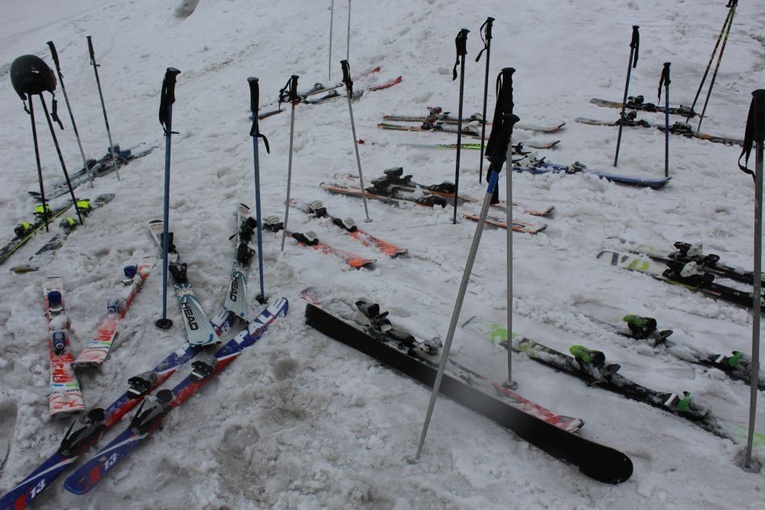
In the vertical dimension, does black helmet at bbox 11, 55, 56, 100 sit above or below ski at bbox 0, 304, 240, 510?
above

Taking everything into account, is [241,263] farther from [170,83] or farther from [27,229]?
[27,229]

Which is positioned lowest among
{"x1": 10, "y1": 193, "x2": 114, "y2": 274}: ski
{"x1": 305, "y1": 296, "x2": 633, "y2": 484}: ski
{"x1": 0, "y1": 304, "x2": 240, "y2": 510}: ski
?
{"x1": 0, "y1": 304, "x2": 240, "y2": 510}: ski

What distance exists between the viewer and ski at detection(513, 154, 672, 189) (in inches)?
281

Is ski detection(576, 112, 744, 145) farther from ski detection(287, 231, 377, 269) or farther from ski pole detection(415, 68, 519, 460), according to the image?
ski pole detection(415, 68, 519, 460)

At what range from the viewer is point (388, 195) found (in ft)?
23.7

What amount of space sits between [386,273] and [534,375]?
6.64 feet

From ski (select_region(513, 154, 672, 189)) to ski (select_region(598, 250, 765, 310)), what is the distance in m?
2.23

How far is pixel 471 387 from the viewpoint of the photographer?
11.3ft

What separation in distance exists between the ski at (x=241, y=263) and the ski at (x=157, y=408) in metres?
0.29

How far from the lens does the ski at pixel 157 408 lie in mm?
2959

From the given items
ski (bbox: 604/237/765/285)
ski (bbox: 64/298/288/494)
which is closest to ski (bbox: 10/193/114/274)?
ski (bbox: 64/298/288/494)

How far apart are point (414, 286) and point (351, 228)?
1.52 m

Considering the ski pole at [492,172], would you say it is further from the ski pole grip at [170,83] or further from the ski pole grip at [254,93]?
the ski pole grip at [170,83]

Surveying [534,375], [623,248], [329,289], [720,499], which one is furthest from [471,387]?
[623,248]
